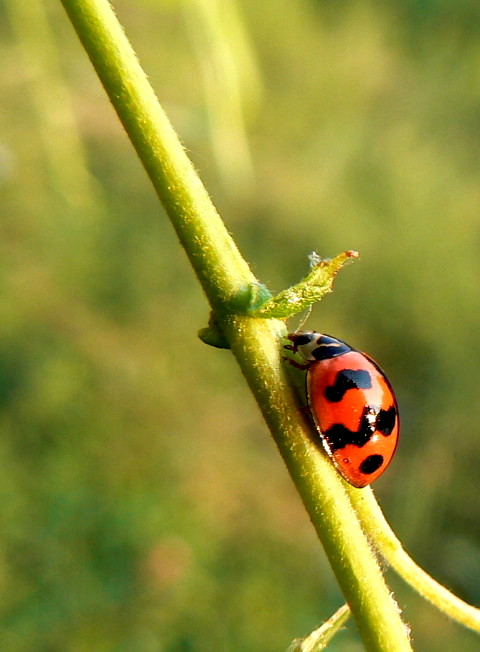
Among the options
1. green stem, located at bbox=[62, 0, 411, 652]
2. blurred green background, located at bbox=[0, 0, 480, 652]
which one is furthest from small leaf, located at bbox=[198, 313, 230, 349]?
blurred green background, located at bbox=[0, 0, 480, 652]

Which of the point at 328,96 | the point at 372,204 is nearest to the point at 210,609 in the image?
the point at 372,204

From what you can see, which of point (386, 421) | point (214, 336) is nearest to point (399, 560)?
point (214, 336)

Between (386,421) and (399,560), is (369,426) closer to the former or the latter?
(386,421)

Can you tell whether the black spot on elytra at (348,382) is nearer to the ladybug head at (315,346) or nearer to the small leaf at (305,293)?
the ladybug head at (315,346)

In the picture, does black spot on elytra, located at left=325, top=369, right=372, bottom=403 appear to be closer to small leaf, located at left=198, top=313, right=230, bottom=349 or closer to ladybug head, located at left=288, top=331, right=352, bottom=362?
ladybug head, located at left=288, top=331, right=352, bottom=362

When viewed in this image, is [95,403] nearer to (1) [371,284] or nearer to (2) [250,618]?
(2) [250,618]

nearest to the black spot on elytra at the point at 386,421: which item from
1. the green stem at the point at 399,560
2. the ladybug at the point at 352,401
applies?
the ladybug at the point at 352,401
